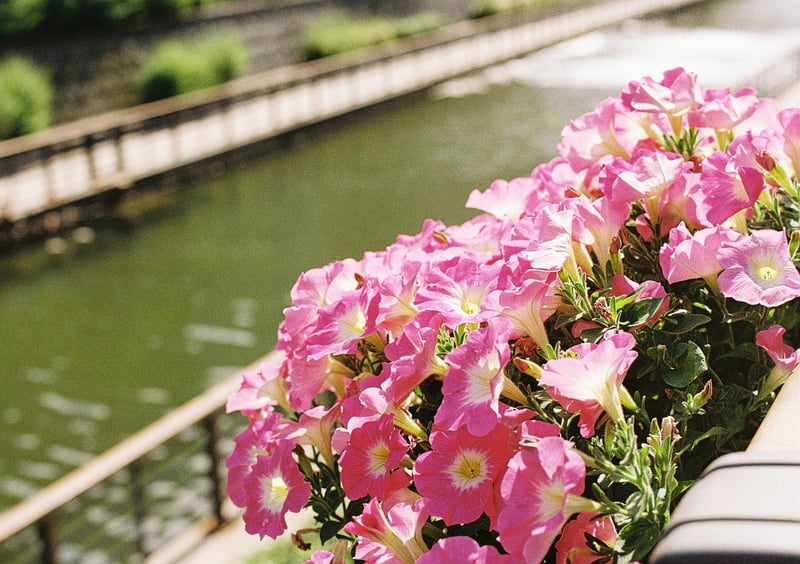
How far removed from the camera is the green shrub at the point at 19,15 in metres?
18.8

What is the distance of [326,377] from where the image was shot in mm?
1240

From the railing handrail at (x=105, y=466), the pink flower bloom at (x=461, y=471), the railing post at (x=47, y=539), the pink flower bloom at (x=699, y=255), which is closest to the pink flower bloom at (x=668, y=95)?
the pink flower bloom at (x=699, y=255)

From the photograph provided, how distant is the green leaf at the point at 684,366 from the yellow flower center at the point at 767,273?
0.32 feet

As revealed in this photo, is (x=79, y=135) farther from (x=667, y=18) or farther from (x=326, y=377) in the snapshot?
(x=667, y=18)

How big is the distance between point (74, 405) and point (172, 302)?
9.83 ft

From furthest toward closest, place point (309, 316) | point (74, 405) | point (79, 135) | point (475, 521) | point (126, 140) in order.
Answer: point (126, 140), point (79, 135), point (74, 405), point (309, 316), point (475, 521)

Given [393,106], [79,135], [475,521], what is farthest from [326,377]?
[393,106]

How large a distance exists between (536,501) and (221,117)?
20.5m

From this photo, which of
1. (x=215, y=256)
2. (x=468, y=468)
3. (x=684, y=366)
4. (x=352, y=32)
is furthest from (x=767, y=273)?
(x=352, y=32)

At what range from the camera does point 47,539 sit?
4.86m

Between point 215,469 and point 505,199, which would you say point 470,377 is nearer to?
point 505,199

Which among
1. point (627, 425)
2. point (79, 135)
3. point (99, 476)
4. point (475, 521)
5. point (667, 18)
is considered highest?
point (627, 425)

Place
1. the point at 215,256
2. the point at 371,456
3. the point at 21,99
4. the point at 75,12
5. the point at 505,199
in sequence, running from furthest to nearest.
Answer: the point at 75,12
the point at 21,99
the point at 215,256
the point at 505,199
the point at 371,456

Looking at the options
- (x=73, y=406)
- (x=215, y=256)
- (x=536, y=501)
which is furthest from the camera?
(x=215, y=256)
